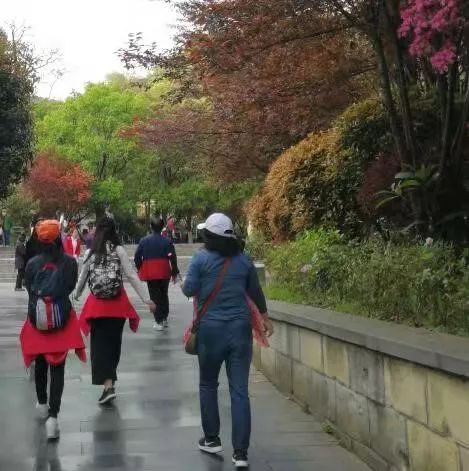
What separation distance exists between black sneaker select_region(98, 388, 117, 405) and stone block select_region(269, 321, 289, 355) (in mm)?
1672

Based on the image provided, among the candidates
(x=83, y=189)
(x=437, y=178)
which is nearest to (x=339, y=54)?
(x=437, y=178)

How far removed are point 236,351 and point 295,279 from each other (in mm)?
3867

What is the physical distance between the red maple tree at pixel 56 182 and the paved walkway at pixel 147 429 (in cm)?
4072

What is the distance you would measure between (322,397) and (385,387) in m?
1.51

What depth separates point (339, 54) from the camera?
1277 cm

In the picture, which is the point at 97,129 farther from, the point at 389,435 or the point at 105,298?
the point at 389,435

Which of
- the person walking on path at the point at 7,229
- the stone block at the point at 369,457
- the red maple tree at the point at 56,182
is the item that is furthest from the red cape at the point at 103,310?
the red maple tree at the point at 56,182

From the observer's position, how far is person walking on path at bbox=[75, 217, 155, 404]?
7465 mm

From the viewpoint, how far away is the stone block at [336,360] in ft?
19.4

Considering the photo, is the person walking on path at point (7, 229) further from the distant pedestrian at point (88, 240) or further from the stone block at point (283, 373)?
the stone block at point (283, 373)

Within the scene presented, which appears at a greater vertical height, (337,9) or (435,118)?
(337,9)

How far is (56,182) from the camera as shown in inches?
1946

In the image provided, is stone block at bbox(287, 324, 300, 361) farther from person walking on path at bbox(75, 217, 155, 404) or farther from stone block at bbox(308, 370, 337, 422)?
person walking on path at bbox(75, 217, 155, 404)

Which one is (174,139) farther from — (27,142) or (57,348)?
(57,348)
